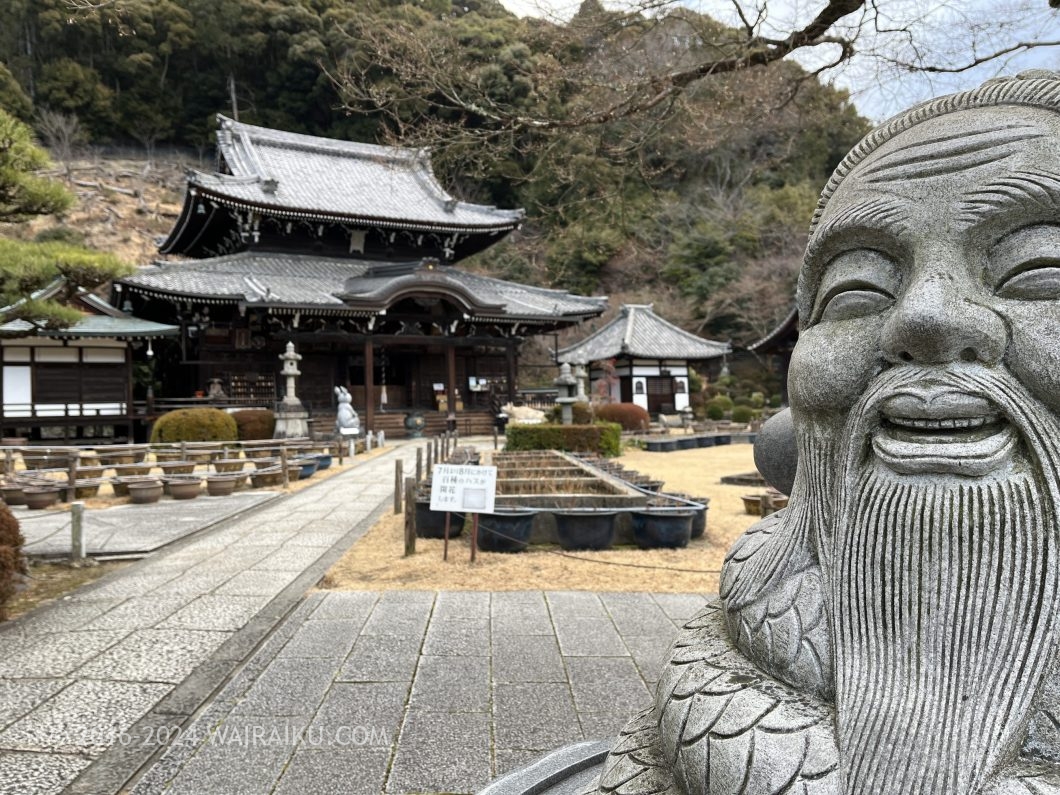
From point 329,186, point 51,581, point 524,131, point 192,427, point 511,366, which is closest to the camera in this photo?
point 51,581

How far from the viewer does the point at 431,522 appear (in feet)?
22.0

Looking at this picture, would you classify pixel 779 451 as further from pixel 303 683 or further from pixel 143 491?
pixel 143 491

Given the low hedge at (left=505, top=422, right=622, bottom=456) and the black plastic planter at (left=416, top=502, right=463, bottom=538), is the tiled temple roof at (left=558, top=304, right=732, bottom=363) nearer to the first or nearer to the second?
the low hedge at (left=505, top=422, right=622, bottom=456)

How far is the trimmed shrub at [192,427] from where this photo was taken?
550 inches

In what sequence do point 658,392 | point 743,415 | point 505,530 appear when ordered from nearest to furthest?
point 505,530 < point 743,415 < point 658,392

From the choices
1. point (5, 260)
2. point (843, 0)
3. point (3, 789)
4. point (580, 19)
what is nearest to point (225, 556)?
point (5, 260)

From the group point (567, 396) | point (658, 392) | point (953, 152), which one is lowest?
point (567, 396)

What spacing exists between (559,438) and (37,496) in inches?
364

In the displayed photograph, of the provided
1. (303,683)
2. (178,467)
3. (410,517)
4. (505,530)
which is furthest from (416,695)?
(178,467)

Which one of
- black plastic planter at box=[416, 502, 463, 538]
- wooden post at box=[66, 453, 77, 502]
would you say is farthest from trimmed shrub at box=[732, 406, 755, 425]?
wooden post at box=[66, 453, 77, 502]

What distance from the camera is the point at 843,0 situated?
433 cm

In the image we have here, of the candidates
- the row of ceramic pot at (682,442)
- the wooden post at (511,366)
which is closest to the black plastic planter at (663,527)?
the row of ceramic pot at (682,442)

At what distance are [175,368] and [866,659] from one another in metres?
25.4

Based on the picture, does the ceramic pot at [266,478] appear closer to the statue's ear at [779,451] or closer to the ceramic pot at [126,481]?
the ceramic pot at [126,481]
